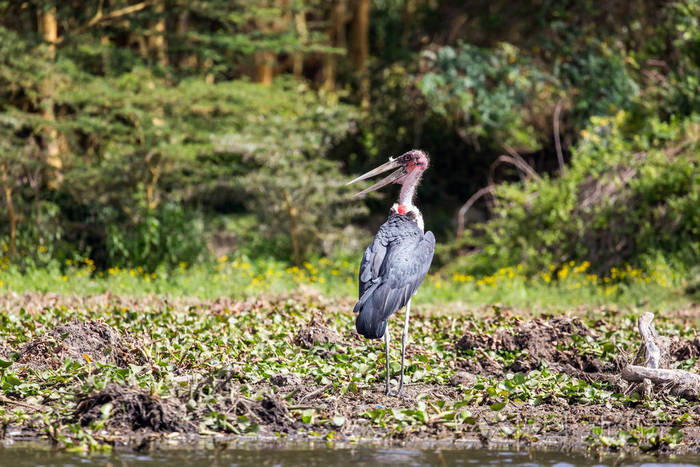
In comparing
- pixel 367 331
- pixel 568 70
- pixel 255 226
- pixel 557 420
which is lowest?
pixel 255 226

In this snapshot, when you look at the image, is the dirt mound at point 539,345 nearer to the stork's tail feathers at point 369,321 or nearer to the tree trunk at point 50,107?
the stork's tail feathers at point 369,321


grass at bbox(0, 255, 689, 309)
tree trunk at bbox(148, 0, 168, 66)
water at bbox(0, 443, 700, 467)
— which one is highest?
tree trunk at bbox(148, 0, 168, 66)

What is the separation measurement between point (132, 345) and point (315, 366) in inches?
57.4

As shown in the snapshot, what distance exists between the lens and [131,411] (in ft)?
19.6

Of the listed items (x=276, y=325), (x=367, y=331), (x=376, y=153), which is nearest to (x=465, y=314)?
(x=276, y=325)

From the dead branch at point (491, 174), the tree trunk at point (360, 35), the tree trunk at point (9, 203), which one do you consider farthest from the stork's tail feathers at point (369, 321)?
the tree trunk at point (360, 35)

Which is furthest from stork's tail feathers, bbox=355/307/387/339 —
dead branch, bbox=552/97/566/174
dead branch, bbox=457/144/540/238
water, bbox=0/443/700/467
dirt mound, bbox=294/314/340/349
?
dead branch, bbox=552/97/566/174

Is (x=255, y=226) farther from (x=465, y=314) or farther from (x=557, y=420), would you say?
(x=557, y=420)

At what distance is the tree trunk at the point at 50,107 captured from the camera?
603 inches

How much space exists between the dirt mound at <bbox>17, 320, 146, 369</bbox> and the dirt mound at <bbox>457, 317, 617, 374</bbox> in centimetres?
275

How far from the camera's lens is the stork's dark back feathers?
6828mm

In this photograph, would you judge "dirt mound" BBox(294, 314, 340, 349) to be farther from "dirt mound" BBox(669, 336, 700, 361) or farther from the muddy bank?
"dirt mound" BBox(669, 336, 700, 361)

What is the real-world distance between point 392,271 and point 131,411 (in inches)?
84.0

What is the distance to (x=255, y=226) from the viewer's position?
17422 millimetres
